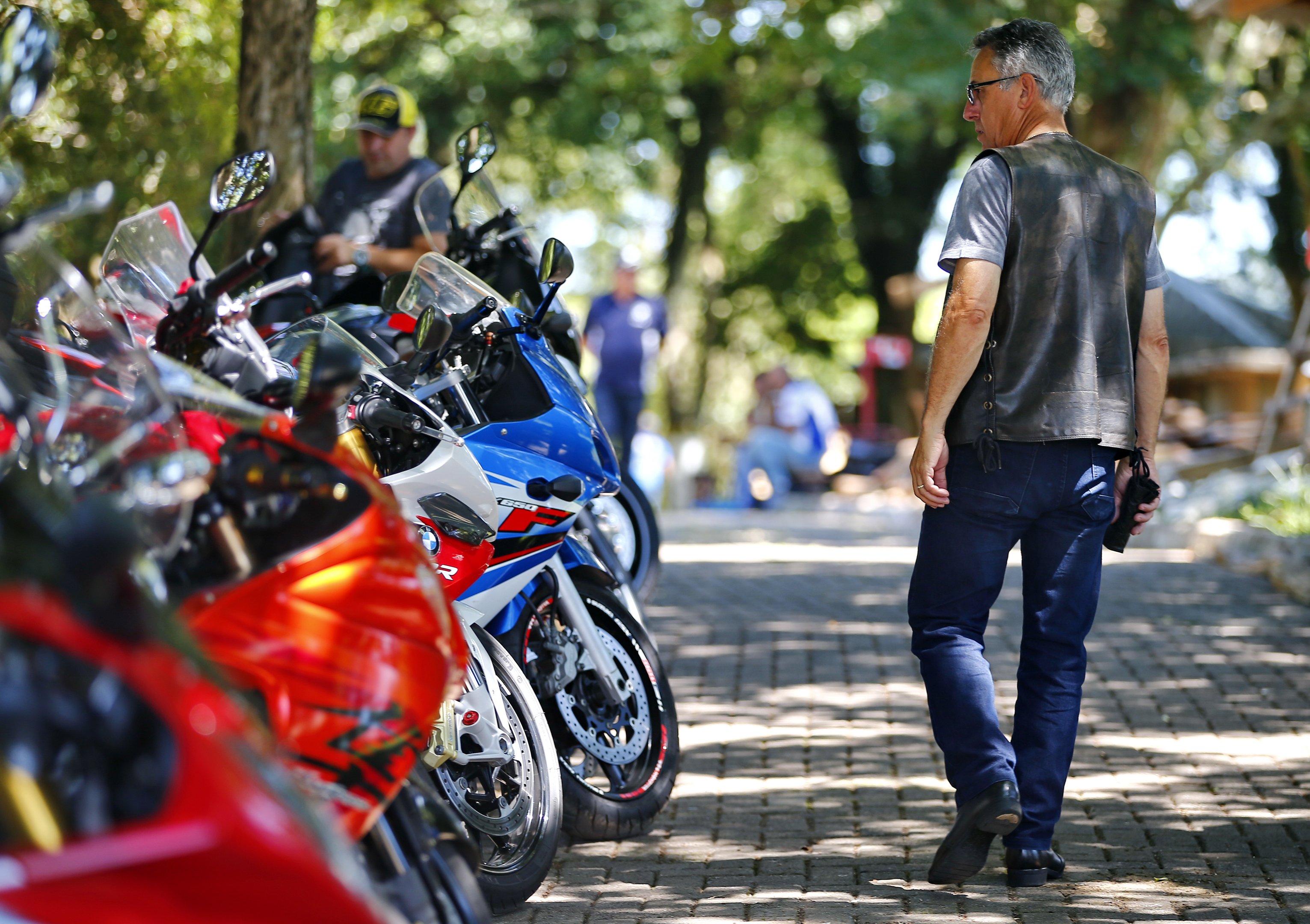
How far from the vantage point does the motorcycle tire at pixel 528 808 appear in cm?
384

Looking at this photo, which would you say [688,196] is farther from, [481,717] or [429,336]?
[429,336]

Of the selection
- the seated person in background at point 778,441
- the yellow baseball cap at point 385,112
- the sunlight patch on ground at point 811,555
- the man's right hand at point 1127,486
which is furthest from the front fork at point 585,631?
the seated person in background at point 778,441

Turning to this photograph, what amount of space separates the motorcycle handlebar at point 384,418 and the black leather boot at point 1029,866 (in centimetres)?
195

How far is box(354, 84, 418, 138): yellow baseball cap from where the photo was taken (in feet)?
22.2

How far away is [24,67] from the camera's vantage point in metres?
2.26

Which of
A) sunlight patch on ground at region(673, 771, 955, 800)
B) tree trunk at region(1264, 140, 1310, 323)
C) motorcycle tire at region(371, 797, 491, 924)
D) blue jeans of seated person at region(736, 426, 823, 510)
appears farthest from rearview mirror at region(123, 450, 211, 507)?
tree trunk at region(1264, 140, 1310, 323)

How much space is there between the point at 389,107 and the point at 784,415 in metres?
12.6

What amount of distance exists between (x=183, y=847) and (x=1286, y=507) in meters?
10.4

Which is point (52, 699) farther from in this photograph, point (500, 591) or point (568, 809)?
point (568, 809)

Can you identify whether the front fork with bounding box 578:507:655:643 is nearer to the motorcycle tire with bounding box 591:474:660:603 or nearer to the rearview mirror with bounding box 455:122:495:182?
the motorcycle tire with bounding box 591:474:660:603

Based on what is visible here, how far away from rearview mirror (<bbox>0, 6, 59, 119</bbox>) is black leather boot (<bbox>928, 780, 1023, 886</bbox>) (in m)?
2.77

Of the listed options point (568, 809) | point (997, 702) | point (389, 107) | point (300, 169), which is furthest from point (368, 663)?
point (300, 169)

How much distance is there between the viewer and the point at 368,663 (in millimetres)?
2299

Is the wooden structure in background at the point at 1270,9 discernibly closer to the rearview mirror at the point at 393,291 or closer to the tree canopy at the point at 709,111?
the tree canopy at the point at 709,111
